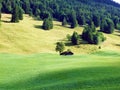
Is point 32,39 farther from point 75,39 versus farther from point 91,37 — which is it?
point 91,37

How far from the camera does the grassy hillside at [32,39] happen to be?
13862cm

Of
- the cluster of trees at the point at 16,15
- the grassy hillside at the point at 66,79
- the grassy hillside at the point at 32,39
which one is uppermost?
the grassy hillside at the point at 66,79

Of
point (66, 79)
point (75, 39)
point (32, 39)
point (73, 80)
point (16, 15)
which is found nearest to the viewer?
point (73, 80)

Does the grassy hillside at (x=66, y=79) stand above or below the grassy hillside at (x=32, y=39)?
above

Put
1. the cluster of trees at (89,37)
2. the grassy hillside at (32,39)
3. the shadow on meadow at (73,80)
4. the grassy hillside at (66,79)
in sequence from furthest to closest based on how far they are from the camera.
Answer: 1. the cluster of trees at (89,37)
2. the grassy hillside at (32,39)
3. the shadow on meadow at (73,80)
4. the grassy hillside at (66,79)

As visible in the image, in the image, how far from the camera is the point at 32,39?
15450 centimetres

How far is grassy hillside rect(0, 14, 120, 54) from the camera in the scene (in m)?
139

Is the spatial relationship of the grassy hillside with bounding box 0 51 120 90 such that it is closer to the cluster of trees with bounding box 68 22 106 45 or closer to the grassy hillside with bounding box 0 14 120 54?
the grassy hillside with bounding box 0 14 120 54

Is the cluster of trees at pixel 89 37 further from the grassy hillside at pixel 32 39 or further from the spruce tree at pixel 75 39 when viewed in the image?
the grassy hillside at pixel 32 39

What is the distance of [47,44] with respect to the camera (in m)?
151

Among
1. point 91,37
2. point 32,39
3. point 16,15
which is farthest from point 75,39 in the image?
point 16,15

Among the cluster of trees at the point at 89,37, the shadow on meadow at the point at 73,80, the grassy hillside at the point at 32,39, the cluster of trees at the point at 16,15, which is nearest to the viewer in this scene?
the shadow on meadow at the point at 73,80

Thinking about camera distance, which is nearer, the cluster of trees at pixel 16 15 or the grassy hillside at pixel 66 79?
the grassy hillside at pixel 66 79

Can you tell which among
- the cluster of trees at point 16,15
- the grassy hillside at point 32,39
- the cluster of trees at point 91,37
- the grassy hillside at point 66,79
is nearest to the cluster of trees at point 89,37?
the cluster of trees at point 91,37
